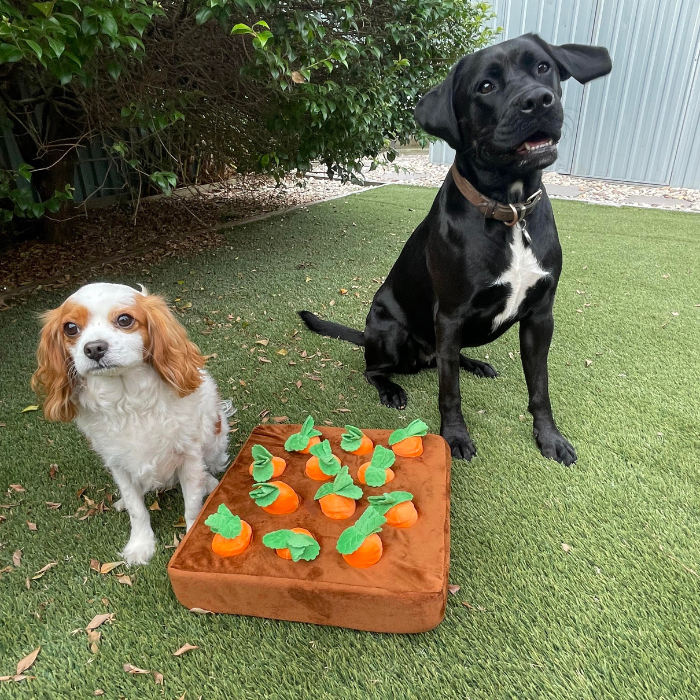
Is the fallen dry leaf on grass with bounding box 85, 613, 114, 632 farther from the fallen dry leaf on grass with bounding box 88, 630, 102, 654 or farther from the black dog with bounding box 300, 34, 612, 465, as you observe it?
the black dog with bounding box 300, 34, 612, 465

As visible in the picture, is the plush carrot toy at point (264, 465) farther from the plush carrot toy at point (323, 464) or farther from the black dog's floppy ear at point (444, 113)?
the black dog's floppy ear at point (444, 113)

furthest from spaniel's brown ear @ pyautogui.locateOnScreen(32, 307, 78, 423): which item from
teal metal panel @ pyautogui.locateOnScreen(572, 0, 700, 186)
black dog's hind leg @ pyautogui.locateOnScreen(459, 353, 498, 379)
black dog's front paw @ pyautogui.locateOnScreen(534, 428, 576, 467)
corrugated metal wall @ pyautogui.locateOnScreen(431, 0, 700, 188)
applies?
teal metal panel @ pyautogui.locateOnScreen(572, 0, 700, 186)

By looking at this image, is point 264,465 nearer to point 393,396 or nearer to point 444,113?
point 393,396

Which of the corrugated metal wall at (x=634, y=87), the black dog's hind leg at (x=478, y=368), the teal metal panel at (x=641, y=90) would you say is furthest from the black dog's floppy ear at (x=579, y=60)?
the teal metal panel at (x=641, y=90)

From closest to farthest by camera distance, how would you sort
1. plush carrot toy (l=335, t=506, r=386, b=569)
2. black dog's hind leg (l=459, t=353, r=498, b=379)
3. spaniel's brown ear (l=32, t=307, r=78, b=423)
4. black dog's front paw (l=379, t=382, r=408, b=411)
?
plush carrot toy (l=335, t=506, r=386, b=569) → spaniel's brown ear (l=32, t=307, r=78, b=423) → black dog's front paw (l=379, t=382, r=408, b=411) → black dog's hind leg (l=459, t=353, r=498, b=379)

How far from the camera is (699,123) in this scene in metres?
8.94

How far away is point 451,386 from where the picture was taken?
2496mm

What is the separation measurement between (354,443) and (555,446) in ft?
3.37

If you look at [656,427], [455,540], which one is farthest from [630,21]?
[455,540]

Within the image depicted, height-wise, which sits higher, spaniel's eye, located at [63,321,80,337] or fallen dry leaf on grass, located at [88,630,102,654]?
spaniel's eye, located at [63,321,80,337]

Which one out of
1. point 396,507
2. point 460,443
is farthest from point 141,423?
point 460,443

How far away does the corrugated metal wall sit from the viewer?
8766 mm

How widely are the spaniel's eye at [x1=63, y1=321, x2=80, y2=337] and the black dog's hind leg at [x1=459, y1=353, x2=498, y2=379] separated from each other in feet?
7.25

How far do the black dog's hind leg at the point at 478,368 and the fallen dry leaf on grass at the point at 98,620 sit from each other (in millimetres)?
2295
